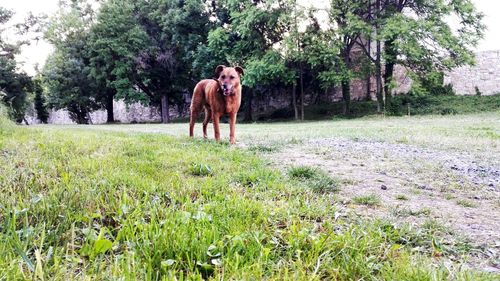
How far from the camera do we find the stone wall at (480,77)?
2298 cm

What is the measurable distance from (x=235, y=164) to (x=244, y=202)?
5.15 ft

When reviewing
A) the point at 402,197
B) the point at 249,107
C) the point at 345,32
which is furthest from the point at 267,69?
the point at 402,197

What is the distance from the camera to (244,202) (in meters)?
2.24

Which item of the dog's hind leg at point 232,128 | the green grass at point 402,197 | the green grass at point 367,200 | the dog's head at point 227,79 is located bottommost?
the green grass at point 402,197

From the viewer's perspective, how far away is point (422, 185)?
11.0 ft

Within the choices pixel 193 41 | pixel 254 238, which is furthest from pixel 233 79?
pixel 193 41

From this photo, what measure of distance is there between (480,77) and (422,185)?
24.7 meters

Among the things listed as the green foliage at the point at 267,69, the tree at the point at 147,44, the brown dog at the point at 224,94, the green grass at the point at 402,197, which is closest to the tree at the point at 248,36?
the green foliage at the point at 267,69

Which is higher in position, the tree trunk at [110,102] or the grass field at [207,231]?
the tree trunk at [110,102]

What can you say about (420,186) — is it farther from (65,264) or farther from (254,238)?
(65,264)

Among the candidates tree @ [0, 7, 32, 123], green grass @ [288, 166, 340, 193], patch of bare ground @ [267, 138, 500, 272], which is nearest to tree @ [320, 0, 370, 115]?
patch of bare ground @ [267, 138, 500, 272]

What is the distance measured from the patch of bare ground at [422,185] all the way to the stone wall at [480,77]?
840 inches

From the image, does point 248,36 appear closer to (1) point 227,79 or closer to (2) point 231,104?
(2) point 231,104

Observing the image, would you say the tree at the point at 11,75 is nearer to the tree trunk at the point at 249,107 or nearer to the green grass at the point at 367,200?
the tree trunk at the point at 249,107
